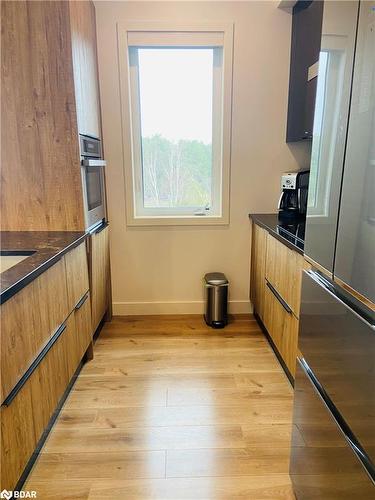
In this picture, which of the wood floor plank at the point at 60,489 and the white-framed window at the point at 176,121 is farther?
the white-framed window at the point at 176,121

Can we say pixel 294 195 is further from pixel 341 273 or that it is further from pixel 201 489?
pixel 201 489

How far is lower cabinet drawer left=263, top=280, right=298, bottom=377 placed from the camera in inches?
79.9

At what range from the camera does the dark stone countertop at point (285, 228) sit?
6.31 feet

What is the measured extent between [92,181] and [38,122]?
1.79 ft

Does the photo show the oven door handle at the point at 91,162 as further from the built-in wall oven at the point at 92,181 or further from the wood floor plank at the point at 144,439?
the wood floor plank at the point at 144,439

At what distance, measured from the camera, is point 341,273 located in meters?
1.05

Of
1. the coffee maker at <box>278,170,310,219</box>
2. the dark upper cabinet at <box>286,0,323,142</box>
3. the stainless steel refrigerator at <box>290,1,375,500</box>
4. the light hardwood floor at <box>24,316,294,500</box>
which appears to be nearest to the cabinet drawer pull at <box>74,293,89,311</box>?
the light hardwood floor at <box>24,316,294,500</box>

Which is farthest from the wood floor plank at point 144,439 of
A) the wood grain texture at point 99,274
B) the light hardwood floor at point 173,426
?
the wood grain texture at point 99,274

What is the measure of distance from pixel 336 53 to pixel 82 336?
202cm

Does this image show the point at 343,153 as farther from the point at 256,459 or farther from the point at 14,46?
the point at 14,46

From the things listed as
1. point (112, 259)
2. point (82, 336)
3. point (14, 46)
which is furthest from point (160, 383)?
point (14, 46)

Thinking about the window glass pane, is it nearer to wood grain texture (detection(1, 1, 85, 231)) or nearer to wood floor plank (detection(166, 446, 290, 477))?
wood grain texture (detection(1, 1, 85, 231))

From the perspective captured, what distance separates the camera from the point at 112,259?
10.2 feet

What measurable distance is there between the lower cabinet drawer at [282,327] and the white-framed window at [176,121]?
908mm
